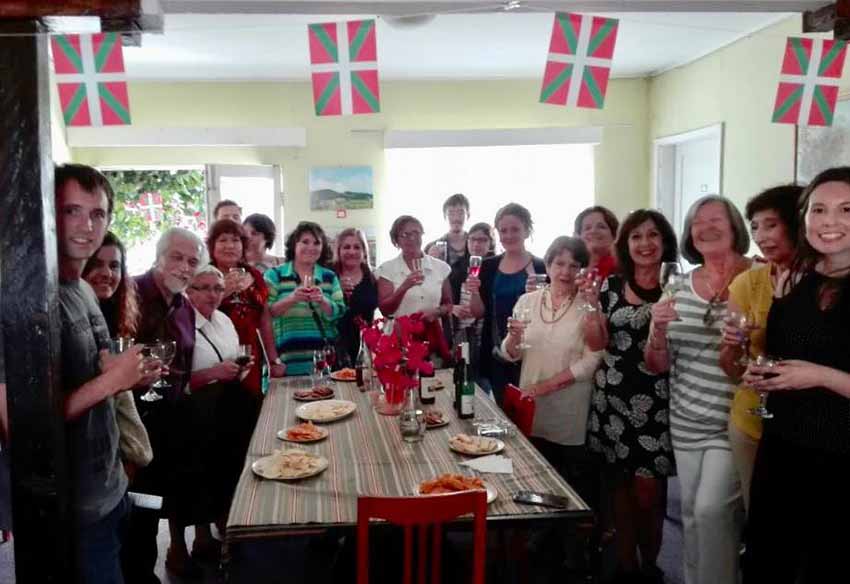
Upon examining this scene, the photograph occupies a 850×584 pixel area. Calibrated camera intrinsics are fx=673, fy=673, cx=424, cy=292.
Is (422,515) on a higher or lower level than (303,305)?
lower

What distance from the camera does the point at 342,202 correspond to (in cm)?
641

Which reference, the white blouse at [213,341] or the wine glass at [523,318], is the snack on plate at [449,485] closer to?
the wine glass at [523,318]

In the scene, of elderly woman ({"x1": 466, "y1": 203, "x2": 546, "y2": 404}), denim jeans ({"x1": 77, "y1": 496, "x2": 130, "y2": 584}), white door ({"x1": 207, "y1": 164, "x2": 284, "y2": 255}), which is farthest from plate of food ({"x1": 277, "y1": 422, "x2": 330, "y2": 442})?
white door ({"x1": 207, "y1": 164, "x2": 284, "y2": 255})

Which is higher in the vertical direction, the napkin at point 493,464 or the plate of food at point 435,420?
the plate of food at point 435,420

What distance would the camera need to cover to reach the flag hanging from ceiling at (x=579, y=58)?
8.74ft

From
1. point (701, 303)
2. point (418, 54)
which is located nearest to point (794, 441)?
point (701, 303)

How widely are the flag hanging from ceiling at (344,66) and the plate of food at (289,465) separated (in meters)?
Result: 1.34

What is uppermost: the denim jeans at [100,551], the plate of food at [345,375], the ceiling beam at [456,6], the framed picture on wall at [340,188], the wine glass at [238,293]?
the ceiling beam at [456,6]

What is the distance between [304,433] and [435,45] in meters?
3.65

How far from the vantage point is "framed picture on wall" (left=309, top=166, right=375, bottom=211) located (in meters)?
6.38

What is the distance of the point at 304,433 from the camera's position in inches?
95.5

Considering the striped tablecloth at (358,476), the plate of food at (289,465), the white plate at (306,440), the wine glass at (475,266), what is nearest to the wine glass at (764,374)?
the striped tablecloth at (358,476)

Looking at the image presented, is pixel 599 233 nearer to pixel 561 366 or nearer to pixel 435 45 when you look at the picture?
pixel 561 366

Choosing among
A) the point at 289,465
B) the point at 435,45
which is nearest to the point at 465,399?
the point at 289,465
